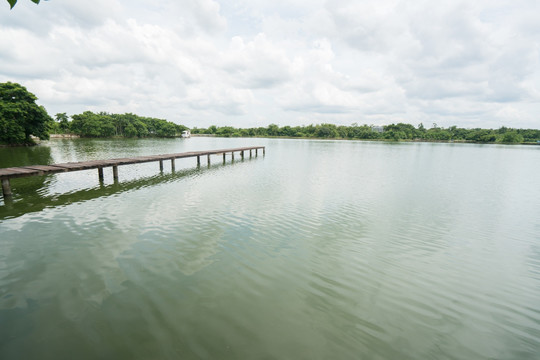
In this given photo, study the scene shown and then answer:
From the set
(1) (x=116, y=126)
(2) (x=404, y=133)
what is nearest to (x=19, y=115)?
(1) (x=116, y=126)

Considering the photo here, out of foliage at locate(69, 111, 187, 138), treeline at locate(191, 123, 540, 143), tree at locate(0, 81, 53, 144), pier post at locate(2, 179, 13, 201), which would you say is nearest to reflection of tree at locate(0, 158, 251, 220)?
pier post at locate(2, 179, 13, 201)

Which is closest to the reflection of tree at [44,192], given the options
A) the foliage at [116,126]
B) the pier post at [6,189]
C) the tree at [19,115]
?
the pier post at [6,189]

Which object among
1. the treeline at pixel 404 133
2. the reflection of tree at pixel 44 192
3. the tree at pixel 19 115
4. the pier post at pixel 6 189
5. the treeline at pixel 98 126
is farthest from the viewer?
the treeline at pixel 404 133

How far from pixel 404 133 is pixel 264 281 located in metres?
162

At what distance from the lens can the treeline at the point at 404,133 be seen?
420 ft

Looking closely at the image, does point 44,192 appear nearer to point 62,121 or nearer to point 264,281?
point 264,281

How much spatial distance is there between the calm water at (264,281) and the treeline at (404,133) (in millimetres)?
145337

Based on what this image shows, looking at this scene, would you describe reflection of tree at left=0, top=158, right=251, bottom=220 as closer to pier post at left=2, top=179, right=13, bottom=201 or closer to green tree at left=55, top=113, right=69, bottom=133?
pier post at left=2, top=179, right=13, bottom=201

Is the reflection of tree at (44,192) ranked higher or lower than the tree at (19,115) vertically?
lower

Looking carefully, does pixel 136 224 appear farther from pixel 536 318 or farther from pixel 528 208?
pixel 528 208

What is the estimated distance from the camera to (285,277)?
564 cm

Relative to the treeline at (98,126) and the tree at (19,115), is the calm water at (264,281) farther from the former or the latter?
the treeline at (98,126)

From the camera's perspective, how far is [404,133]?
14288 cm

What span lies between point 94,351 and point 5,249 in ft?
18.6
